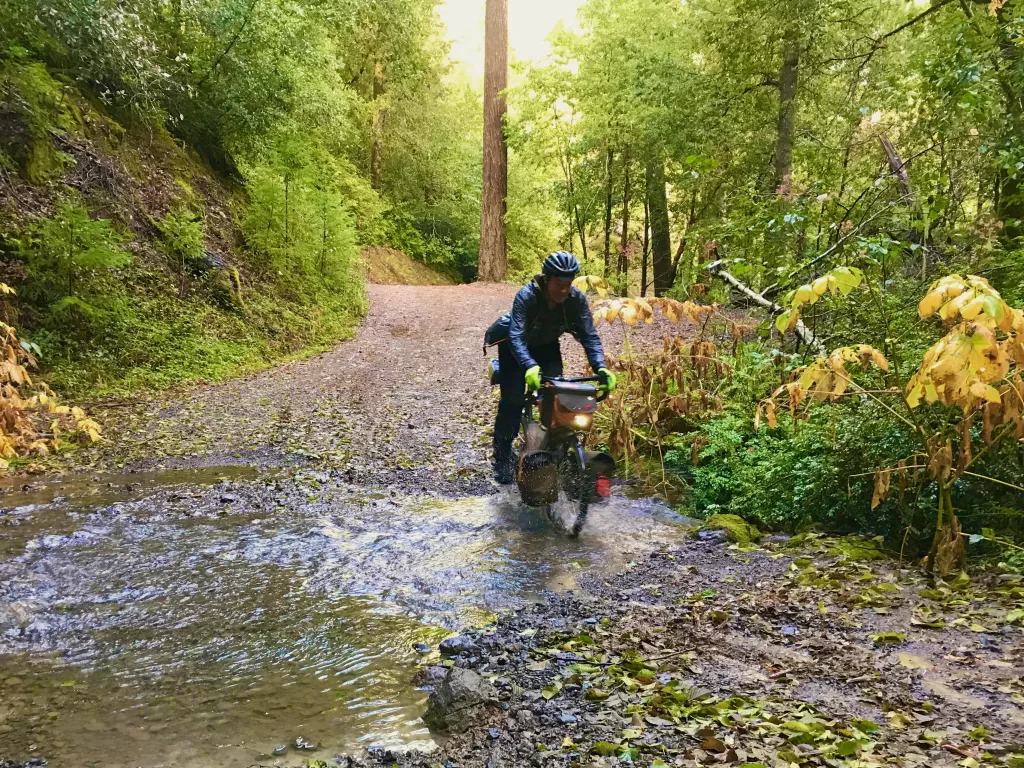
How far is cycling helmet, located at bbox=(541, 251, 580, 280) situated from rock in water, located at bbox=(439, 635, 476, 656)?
8.69ft

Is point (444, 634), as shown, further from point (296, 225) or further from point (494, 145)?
point (494, 145)

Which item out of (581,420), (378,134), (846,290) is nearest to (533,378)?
(581,420)

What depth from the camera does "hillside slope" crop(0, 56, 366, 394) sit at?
8.63m

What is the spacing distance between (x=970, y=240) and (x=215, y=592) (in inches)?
282

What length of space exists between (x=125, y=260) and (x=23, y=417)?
3.74 meters

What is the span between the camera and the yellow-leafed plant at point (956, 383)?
259 cm

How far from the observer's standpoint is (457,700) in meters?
2.76

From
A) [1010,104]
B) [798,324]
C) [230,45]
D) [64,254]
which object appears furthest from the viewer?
[230,45]

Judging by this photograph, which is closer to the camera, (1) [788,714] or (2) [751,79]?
(1) [788,714]

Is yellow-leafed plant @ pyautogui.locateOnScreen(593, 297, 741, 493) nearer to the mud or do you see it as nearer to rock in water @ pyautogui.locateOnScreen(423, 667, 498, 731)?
the mud

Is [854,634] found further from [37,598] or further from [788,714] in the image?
[37,598]

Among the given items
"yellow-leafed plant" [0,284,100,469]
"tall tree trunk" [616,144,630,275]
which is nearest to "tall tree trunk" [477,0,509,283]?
"tall tree trunk" [616,144,630,275]

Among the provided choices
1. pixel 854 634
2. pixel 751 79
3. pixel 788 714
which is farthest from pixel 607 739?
pixel 751 79

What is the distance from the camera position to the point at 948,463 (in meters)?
3.39
